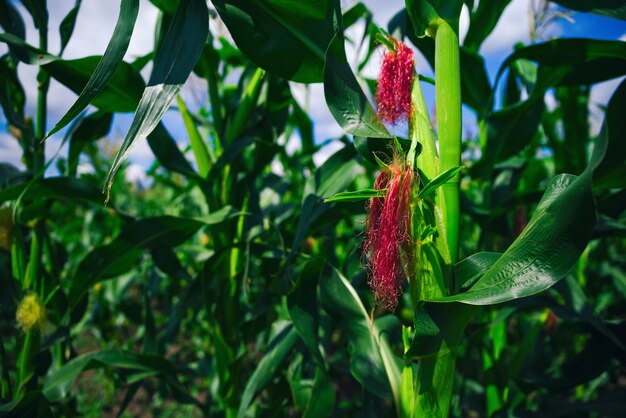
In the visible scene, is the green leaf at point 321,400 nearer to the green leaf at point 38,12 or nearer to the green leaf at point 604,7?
the green leaf at point 604,7

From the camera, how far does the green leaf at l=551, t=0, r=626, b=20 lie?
67 centimetres

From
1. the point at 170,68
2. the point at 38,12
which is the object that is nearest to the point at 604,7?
the point at 170,68

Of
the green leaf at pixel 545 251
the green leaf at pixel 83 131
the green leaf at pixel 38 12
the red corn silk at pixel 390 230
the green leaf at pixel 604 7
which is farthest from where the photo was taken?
the green leaf at pixel 83 131

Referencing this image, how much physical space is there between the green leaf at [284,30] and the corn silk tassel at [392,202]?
4.3 inches

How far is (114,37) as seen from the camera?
52cm

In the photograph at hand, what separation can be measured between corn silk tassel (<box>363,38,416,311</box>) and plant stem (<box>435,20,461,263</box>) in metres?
0.04

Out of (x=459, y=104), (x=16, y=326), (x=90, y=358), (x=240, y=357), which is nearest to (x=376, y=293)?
(x=459, y=104)

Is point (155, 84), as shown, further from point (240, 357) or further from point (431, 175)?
point (240, 357)

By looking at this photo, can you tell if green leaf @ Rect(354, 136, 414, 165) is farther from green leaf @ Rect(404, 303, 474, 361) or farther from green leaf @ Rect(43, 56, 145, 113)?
green leaf @ Rect(43, 56, 145, 113)

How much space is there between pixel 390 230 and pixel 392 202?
4 cm

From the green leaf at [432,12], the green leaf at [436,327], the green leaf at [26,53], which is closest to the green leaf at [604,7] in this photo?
the green leaf at [432,12]

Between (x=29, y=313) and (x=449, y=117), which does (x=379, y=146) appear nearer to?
(x=449, y=117)

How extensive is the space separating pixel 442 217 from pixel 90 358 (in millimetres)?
876

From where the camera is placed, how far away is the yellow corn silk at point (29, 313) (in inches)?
36.1
